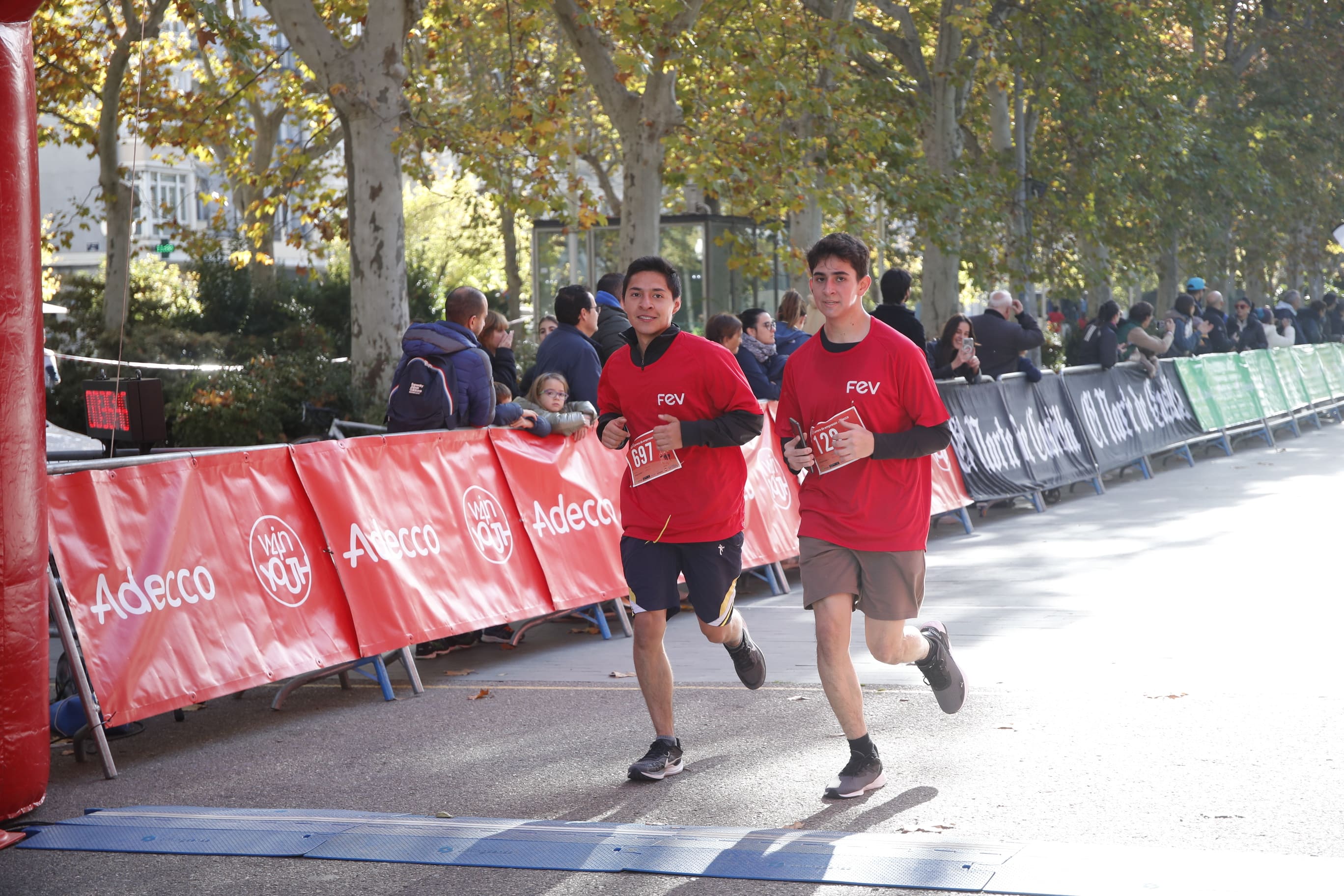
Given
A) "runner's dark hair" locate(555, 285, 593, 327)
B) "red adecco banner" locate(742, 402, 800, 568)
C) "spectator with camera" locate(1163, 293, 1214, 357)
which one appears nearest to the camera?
"runner's dark hair" locate(555, 285, 593, 327)

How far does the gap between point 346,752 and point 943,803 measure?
104 inches

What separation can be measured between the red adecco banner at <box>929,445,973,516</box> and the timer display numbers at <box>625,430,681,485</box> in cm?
720

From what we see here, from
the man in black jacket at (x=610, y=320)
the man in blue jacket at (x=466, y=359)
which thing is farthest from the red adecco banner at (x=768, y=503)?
the man in blue jacket at (x=466, y=359)

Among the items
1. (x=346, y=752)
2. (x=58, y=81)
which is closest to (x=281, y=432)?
(x=58, y=81)

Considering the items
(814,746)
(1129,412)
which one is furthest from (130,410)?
(1129,412)

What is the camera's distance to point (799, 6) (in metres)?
22.7

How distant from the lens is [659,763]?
573 centimetres

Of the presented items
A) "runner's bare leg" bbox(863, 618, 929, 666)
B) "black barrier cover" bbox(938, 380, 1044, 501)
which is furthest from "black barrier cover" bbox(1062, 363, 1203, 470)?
"runner's bare leg" bbox(863, 618, 929, 666)

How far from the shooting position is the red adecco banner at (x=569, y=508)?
28.0ft

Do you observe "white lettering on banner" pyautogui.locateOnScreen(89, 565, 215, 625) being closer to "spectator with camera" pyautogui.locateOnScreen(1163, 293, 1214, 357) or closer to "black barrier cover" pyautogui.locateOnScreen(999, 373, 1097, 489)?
"black barrier cover" pyautogui.locateOnScreen(999, 373, 1097, 489)

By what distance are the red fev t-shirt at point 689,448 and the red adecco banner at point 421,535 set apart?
202 centimetres

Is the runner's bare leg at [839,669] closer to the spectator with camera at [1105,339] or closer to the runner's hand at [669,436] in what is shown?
the runner's hand at [669,436]

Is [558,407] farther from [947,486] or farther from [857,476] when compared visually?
[947,486]

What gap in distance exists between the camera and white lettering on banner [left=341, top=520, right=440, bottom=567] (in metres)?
7.39
